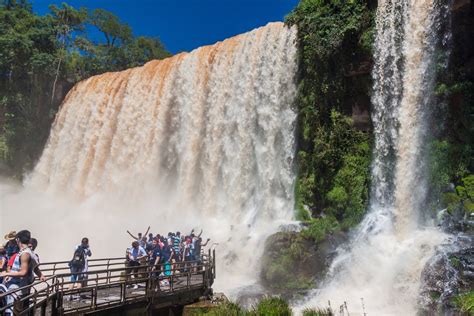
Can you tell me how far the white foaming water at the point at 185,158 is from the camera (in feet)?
66.9

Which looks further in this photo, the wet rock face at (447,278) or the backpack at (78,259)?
the wet rock face at (447,278)

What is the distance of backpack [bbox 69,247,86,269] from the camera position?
10367 mm

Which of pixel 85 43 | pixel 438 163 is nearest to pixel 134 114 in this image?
pixel 438 163

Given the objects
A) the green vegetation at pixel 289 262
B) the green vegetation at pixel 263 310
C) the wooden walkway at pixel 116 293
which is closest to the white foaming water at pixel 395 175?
the green vegetation at pixel 289 262

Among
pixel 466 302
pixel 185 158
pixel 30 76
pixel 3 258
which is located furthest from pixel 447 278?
pixel 30 76

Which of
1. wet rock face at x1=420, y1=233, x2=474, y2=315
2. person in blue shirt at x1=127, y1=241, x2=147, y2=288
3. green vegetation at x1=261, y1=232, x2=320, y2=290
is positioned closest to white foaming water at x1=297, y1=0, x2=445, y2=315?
wet rock face at x1=420, y1=233, x2=474, y2=315

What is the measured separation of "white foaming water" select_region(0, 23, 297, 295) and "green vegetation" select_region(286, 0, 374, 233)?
0.84 m

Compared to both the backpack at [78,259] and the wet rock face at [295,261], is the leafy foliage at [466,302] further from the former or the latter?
the backpack at [78,259]

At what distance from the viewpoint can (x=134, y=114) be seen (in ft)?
89.0

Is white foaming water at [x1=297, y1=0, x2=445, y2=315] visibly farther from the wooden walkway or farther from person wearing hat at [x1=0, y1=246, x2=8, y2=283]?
person wearing hat at [x1=0, y1=246, x2=8, y2=283]

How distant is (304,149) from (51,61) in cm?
2533

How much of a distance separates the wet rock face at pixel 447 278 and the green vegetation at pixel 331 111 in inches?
200

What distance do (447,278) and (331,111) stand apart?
30.0ft

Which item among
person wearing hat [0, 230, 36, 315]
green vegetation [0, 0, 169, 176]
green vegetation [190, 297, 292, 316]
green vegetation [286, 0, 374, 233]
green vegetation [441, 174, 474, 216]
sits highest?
green vegetation [0, 0, 169, 176]
